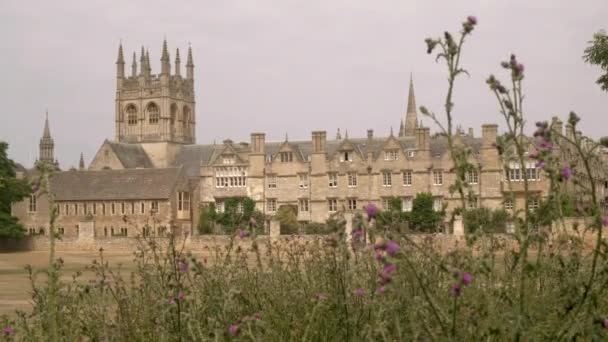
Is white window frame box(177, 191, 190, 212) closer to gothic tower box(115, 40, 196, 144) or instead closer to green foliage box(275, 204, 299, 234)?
green foliage box(275, 204, 299, 234)

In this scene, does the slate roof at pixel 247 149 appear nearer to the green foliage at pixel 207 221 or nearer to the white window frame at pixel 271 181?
the white window frame at pixel 271 181

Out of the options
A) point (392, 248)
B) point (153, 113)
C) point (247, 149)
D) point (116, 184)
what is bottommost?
point (392, 248)

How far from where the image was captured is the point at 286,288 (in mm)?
9273

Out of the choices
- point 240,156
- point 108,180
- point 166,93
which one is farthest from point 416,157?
point 166,93

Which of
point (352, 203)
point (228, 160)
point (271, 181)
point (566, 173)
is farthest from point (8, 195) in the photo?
point (566, 173)

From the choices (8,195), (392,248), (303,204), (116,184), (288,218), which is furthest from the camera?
(116,184)

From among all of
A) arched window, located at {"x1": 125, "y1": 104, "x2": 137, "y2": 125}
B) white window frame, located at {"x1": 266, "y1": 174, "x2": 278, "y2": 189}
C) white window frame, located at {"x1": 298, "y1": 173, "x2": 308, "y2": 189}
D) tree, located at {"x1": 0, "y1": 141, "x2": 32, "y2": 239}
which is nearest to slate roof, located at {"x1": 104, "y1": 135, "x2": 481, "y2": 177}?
white window frame, located at {"x1": 298, "y1": 173, "x2": 308, "y2": 189}

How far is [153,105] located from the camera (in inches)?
3834

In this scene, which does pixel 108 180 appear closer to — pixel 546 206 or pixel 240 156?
pixel 240 156

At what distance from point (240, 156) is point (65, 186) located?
16.1 metres

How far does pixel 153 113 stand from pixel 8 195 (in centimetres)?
4041

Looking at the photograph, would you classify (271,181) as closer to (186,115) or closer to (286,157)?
(286,157)

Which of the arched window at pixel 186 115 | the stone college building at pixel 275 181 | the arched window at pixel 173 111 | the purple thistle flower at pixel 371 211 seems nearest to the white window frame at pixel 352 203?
the stone college building at pixel 275 181

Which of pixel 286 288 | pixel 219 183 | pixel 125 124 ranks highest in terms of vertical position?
pixel 125 124
